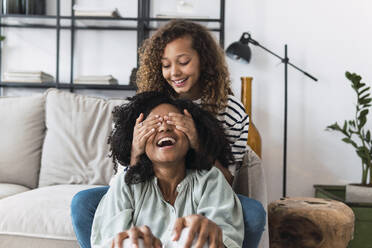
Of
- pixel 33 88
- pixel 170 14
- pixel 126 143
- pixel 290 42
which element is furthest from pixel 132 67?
pixel 126 143

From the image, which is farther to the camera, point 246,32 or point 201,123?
point 246,32

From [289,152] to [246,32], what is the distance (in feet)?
2.89

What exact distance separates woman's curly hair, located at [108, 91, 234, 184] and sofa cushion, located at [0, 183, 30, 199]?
2.72 ft

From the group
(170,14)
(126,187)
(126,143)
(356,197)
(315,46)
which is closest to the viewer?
(126,187)

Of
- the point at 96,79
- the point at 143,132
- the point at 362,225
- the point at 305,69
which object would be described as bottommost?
the point at 362,225

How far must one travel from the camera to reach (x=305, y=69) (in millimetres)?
2828

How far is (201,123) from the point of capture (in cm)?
133

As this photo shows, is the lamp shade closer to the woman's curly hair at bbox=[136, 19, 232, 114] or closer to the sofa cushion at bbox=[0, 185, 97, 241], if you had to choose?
the woman's curly hair at bbox=[136, 19, 232, 114]

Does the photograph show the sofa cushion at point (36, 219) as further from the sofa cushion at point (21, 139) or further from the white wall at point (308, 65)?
the white wall at point (308, 65)

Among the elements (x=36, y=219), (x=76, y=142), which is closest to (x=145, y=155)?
(x=36, y=219)

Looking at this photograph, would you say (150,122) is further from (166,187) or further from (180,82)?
(180,82)

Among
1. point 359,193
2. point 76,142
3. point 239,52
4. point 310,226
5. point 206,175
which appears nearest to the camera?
point 206,175

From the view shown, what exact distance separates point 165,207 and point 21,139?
51.8 inches

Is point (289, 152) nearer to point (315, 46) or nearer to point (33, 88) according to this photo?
point (315, 46)
